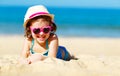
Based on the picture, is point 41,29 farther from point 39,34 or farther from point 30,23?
point 30,23

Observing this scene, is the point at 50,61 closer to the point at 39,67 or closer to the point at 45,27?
the point at 39,67

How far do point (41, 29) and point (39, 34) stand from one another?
0.08 meters

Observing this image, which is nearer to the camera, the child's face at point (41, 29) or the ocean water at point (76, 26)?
the child's face at point (41, 29)

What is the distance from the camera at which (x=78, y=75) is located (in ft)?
12.9

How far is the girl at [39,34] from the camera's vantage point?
4973mm

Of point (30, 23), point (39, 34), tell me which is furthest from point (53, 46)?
point (30, 23)

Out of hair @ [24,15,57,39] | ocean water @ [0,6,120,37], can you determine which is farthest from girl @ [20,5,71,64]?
ocean water @ [0,6,120,37]

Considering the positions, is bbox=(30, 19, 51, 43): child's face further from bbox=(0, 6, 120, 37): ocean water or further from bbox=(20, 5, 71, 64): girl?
bbox=(0, 6, 120, 37): ocean water

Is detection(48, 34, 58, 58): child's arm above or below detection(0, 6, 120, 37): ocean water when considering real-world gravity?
above

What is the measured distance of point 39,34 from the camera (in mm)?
4992

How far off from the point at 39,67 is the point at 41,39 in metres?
0.98

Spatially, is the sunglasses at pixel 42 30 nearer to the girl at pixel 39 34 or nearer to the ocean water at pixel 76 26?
the girl at pixel 39 34

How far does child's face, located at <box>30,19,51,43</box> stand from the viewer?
16.3 ft

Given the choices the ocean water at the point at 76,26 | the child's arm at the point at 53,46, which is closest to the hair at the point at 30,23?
the child's arm at the point at 53,46
